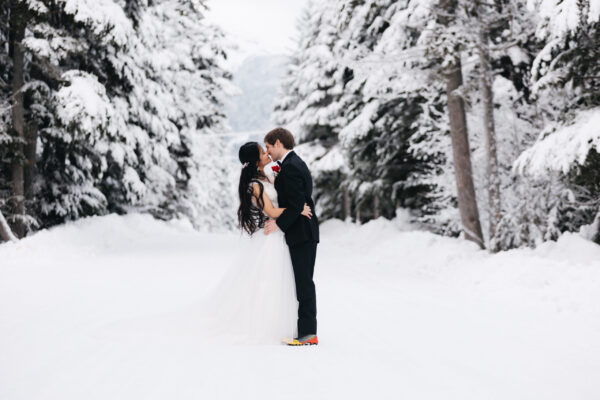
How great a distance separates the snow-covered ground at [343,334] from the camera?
3.67 metres

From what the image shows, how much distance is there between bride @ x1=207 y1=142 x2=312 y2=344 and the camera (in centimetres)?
→ 485

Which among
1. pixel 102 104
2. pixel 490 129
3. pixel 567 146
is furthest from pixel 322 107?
pixel 567 146

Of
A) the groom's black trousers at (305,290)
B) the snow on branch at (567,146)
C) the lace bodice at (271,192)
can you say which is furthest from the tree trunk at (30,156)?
the snow on branch at (567,146)

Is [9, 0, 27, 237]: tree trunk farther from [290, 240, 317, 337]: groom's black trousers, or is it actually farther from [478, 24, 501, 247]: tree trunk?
[478, 24, 501, 247]: tree trunk

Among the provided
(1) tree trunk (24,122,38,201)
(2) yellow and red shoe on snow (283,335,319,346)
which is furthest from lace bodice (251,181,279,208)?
(1) tree trunk (24,122,38,201)

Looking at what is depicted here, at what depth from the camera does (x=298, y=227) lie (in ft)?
15.6

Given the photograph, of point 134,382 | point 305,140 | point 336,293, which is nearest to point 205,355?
point 134,382

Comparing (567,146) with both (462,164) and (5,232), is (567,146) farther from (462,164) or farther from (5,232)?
(5,232)

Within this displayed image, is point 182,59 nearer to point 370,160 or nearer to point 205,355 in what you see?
point 370,160

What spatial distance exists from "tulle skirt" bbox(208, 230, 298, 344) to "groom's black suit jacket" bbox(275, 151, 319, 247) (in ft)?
0.85

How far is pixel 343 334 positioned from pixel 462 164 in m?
7.05

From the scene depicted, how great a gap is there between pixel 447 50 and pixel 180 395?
8.67 metres

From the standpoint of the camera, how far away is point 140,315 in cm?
602

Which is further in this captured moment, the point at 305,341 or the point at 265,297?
the point at 265,297
